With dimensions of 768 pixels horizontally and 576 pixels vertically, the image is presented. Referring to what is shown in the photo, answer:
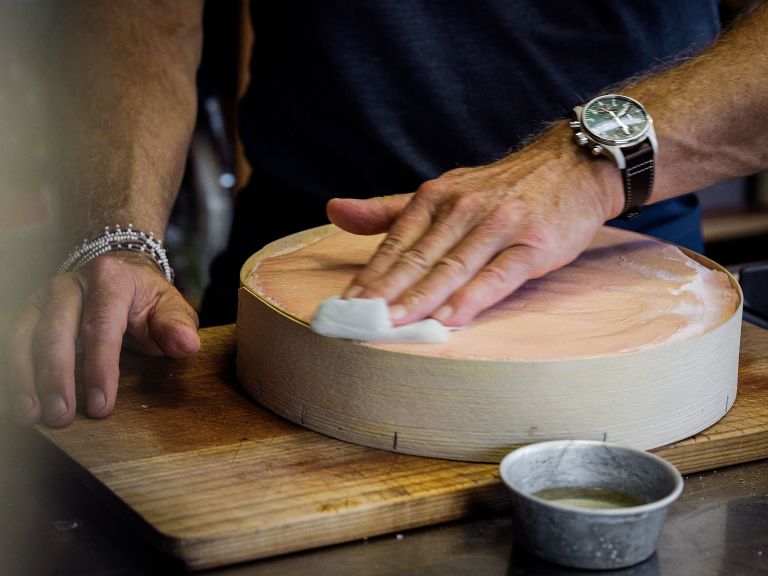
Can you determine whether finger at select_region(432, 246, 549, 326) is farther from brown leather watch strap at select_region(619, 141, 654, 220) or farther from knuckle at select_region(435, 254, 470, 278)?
brown leather watch strap at select_region(619, 141, 654, 220)

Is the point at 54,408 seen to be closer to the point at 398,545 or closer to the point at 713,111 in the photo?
the point at 398,545

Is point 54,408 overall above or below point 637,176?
below

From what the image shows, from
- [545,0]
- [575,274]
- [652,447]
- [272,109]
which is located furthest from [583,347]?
[272,109]

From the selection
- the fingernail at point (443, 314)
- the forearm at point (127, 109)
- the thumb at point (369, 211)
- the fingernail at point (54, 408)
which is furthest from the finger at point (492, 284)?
the forearm at point (127, 109)

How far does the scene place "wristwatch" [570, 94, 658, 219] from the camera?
1.33 m

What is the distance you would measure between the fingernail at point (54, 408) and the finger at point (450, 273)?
1.40 ft

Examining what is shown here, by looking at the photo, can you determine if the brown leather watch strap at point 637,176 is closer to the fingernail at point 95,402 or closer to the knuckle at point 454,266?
the knuckle at point 454,266

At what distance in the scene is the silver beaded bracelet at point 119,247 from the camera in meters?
1.48

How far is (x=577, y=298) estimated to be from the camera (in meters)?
1.28

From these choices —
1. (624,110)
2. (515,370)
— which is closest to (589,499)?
(515,370)

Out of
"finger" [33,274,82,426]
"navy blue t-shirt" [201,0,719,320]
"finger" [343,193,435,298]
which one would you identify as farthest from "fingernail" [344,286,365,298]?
"navy blue t-shirt" [201,0,719,320]

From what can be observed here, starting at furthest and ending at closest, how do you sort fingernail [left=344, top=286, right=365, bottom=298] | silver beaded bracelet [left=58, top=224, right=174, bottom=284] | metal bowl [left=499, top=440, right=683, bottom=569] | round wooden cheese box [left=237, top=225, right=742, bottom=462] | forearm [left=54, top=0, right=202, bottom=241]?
forearm [left=54, top=0, right=202, bottom=241] → silver beaded bracelet [left=58, top=224, right=174, bottom=284] → fingernail [left=344, top=286, right=365, bottom=298] → round wooden cheese box [left=237, top=225, right=742, bottom=462] → metal bowl [left=499, top=440, right=683, bottom=569]

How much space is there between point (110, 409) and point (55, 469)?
11cm

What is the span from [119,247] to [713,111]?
902 mm
